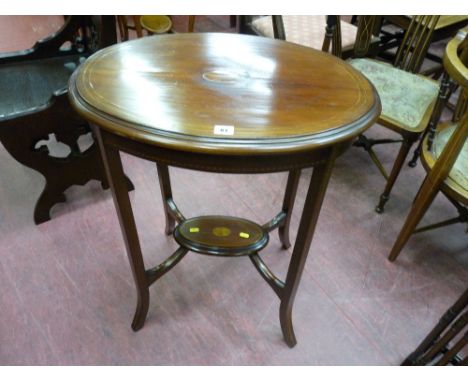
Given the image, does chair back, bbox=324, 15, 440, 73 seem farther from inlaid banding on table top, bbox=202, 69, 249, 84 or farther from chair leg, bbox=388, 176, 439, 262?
inlaid banding on table top, bbox=202, 69, 249, 84

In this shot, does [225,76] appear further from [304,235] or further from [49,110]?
[49,110]

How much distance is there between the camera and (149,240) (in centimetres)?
144

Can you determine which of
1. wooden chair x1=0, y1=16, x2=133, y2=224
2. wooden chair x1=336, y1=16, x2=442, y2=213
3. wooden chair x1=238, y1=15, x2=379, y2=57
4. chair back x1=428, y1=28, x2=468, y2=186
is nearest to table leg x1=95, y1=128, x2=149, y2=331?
wooden chair x1=0, y1=16, x2=133, y2=224

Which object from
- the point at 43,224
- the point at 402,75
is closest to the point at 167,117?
the point at 43,224

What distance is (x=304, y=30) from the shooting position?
1.94m

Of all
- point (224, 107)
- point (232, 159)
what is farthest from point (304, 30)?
point (232, 159)

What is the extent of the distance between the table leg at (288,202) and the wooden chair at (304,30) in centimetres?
93

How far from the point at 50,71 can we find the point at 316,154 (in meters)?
1.37

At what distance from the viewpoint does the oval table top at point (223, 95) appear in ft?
2.04

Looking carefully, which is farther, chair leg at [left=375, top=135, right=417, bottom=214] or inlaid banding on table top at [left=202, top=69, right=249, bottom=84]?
chair leg at [left=375, top=135, right=417, bottom=214]

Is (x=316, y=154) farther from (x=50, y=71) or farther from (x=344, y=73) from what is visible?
(x=50, y=71)

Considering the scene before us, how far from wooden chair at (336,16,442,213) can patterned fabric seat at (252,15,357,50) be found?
0.20m

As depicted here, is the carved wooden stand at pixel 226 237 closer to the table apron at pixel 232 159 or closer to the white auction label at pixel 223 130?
the table apron at pixel 232 159

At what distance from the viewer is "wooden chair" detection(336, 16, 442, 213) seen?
4.52 ft
